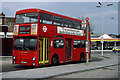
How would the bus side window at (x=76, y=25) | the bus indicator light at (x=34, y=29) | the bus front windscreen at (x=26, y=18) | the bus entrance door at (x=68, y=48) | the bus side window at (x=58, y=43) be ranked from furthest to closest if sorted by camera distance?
the bus side window at (x=76, y=25), the bus entrance door at (x=68, y=48), the bus side window at (x=58, y=43), the bus front windscreen at (x=26, y=18), the bus indicator light at (x=34, y=29)

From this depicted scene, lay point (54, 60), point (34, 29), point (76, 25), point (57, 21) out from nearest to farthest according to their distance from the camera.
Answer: point (34, 29), point (54, 60), point (57, 21), point (76, 25)

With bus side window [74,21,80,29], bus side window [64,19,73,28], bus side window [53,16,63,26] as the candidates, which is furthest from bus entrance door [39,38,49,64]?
bus side window [74,21,80,29]

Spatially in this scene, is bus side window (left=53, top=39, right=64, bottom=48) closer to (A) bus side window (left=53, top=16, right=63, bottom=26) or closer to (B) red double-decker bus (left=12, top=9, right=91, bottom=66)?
(B) red double-decker bus (left=12, top=9, right=91, bottom=66)

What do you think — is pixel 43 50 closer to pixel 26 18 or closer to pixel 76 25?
pixel 26 18

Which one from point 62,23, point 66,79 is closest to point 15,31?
point 62,23

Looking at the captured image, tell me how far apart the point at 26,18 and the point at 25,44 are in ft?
6.45

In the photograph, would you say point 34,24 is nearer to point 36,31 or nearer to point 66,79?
point 36,31

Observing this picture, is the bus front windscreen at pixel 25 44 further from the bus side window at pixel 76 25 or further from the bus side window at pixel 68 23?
the bus side window at pixel 76 25

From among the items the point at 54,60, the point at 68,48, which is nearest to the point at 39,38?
the point at 54,60

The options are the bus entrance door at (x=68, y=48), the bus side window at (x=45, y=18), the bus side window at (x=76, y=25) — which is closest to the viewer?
the bus side window at (x=45, y=18)

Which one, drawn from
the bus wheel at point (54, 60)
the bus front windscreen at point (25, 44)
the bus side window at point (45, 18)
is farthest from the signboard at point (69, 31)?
the bus front windscreen at point (25, 44)

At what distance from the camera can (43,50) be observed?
1441cm

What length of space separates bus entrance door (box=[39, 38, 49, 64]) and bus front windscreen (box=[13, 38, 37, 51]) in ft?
1.75

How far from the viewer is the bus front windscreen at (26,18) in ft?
46.0
